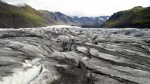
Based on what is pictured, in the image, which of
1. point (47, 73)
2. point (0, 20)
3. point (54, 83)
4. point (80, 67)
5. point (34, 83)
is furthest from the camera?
point (0, 20)

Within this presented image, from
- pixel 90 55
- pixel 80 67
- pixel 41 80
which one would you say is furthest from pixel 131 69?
pixel 41 80

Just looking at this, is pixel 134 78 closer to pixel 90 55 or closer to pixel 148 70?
pixel 148 70

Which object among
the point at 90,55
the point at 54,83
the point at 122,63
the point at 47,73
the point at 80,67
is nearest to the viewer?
the point at 54,83

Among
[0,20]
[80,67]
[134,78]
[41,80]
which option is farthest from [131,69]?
[0,20]

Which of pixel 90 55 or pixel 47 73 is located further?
pixel 90 55

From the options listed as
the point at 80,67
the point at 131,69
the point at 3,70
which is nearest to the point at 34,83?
the point at 3,70

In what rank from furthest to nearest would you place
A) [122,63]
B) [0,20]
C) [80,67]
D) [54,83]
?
[0,20] → [122,63] → [80,67] → [54,83]

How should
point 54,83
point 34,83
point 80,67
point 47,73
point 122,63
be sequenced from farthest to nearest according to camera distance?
point 122,63 → point 80,67 → point 47,73 → point 54,83 → point 34,83

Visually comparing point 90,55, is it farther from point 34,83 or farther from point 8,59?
point 34,83

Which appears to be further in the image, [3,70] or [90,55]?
[90,55]
